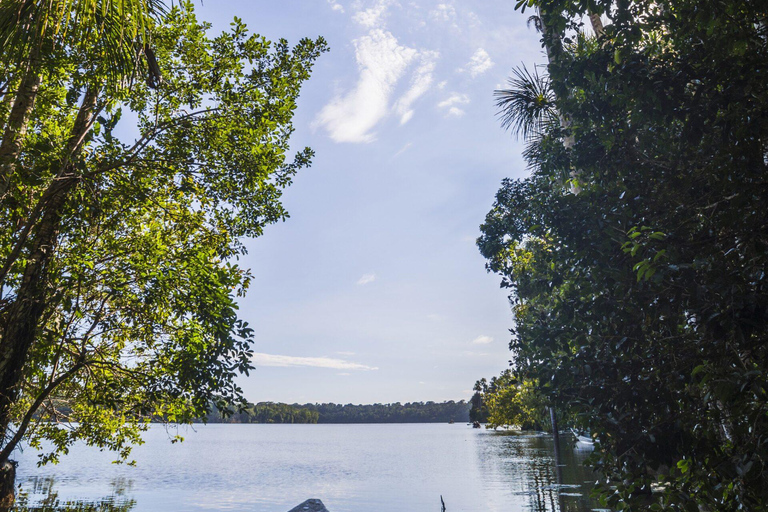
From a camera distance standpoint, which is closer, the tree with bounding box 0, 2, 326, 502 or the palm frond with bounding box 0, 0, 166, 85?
the palm frond with bounding box 0, 0, 166, 85

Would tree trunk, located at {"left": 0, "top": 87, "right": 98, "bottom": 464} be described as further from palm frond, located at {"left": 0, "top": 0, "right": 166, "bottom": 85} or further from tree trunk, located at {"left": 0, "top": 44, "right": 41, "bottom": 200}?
palm frond, located at {"left": 0, "top": 0, "right": 166, "bottom": 85}

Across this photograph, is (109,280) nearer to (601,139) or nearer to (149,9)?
(149,9)

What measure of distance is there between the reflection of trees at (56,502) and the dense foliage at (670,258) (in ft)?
64.0

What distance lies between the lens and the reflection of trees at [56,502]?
18.6m

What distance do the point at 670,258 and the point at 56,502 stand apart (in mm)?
24800

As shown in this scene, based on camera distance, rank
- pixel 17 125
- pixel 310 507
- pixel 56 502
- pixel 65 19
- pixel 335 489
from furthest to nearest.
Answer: pixel 335 489
pixel 56 502
pixel 310 507
pixel 17 125
pixel 65 19

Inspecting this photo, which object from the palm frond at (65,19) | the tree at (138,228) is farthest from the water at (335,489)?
the palm frond at (65,19)

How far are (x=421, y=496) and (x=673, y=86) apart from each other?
24945mm

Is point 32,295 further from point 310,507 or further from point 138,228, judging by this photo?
point 310,507

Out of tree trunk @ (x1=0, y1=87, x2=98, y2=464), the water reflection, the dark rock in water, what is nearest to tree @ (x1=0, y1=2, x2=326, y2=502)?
tree trunk @ (x1=0, y1=87, x2=98, y2=464)

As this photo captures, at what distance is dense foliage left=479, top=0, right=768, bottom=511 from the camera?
4.86 meters

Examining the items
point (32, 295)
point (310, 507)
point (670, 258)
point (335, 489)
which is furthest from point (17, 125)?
point (335, 489)

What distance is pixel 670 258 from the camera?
511 cm

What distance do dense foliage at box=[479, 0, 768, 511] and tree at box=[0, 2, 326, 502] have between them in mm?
5721
